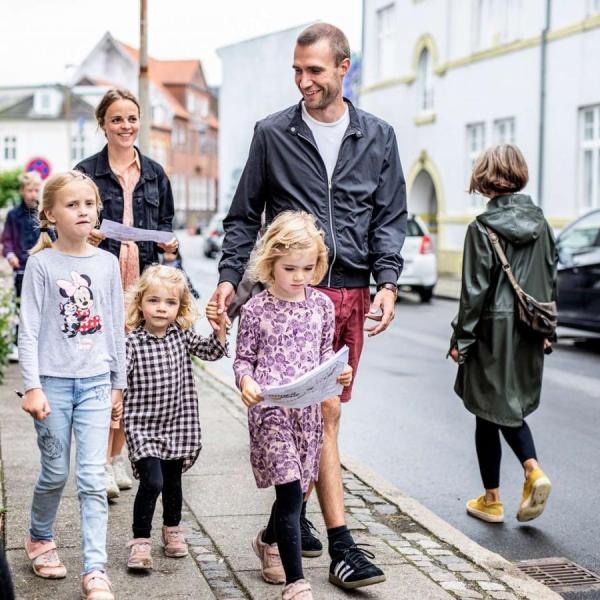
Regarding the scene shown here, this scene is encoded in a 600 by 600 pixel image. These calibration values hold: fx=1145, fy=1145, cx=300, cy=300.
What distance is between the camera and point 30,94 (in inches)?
3305

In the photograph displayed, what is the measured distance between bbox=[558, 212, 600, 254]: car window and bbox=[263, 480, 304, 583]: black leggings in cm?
970

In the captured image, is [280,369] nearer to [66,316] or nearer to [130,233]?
[66,316]

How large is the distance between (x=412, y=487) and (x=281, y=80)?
1752 inches

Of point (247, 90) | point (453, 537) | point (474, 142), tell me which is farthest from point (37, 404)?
point (247, 90)

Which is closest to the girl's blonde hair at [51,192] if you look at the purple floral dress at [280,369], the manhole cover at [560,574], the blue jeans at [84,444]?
the blue jeans at [84,444]

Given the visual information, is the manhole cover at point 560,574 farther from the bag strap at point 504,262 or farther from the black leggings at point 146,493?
the black leggings at point 146,493

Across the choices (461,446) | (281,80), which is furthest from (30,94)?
(461,446)

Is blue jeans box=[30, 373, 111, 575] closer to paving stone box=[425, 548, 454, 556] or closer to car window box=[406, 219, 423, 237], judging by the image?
paving stone box=[425, 548, 454, 556]

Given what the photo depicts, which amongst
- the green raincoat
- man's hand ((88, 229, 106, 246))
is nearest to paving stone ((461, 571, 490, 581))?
the green raincoat

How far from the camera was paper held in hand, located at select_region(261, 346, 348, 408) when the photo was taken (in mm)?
3928

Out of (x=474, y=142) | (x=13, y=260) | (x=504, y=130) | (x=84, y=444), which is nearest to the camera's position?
(x=84, y=444)

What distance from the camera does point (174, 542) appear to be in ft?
15.4

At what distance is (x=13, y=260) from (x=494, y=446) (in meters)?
6.10

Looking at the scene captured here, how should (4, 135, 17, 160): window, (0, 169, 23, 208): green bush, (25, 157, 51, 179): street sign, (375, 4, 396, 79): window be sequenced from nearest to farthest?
1. (25, 157, 51, 179): street sign
2. (375, 4, 396, 79): window
3. (0, 169, 23, 208): green bush
4. (4, 135, 17, 160): window
